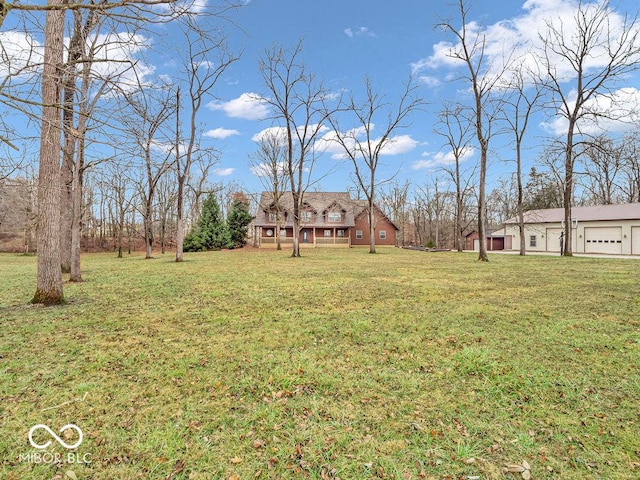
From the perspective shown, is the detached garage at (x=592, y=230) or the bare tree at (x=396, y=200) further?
the bare tree at (x=396, y=200)

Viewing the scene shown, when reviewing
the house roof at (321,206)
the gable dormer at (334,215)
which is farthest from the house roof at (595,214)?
the gable dormer at (334,215)

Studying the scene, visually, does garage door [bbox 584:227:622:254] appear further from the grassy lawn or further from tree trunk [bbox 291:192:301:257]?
the grassy lawn

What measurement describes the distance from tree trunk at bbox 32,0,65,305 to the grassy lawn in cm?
55

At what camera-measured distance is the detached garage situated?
82.4 ft

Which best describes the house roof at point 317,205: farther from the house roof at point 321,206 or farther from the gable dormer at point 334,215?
the gable dormer at point 334,215

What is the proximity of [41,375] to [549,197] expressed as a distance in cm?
5091

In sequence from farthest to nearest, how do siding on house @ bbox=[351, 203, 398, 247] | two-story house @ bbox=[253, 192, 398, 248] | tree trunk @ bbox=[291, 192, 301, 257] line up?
siding on house @ bbox=[351, 203, 398, 247] < two-story house @ bbox=[253, 192, 398, 248] < tree trunk @ bbox=[291, 192, 301, 257]

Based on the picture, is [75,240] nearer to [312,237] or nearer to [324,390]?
[324,390]

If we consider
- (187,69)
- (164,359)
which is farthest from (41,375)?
(187,69)

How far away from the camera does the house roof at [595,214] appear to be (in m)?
25.5

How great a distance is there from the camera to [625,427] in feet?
9.25

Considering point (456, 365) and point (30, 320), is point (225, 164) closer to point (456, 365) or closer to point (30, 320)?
point (30, 320)

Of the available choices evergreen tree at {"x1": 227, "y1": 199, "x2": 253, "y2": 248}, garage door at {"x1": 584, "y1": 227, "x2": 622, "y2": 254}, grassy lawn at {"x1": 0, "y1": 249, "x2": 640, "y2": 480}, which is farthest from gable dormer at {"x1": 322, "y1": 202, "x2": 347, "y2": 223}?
grassy lawn at {"x1": 0, "y1": 249, "x2": 640, "y2": 480}

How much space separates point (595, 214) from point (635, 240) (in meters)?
3.92
